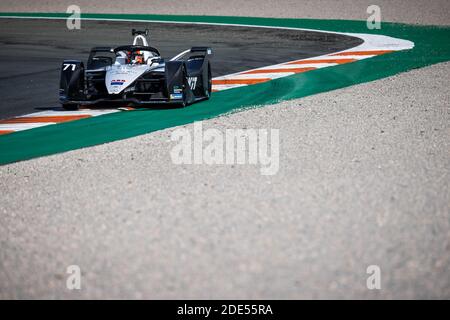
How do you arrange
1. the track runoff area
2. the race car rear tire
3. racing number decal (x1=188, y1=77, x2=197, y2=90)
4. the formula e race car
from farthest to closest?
racing number decal (x1=188, y1=77, x2=197, y2=90) → the race car rear tire → the formula e race car → the track runoff area

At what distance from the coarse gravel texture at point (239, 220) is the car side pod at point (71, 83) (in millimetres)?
2501

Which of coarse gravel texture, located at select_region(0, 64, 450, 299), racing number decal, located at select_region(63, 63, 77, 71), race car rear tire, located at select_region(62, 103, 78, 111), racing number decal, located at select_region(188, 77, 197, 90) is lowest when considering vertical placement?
coarse gravel texture, located at select_region(0, 64, 450, 299)

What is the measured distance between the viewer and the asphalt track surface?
14023 mm

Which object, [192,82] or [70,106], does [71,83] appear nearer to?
[70,106]

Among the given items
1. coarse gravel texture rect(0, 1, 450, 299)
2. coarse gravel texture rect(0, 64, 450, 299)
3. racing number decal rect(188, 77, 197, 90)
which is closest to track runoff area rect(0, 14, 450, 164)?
racing number decal rect(188, 77, 197, 90)

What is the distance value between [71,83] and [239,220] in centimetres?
632

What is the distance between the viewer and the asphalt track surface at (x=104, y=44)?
14.0 meters

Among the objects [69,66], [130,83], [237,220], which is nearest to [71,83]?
[69,66]

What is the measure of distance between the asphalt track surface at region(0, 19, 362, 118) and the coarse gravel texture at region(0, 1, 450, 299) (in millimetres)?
4837

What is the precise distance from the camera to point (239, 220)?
5.86 m

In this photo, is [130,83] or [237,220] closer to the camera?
[237,220]

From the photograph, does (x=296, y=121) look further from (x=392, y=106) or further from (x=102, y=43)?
(x=102, y=43)

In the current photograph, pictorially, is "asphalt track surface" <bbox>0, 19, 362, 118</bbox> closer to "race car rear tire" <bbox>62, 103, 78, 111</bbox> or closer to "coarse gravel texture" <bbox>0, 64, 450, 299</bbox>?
"race car rear tire" <bbox>62, 103, 78, 111</bbox>

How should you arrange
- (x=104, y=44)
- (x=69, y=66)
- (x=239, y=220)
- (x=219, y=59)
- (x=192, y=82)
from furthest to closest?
(x=104, y=44), (x=219, y=59), (x=192, y=82), (x=69, y=66), (x=239, y=220)
